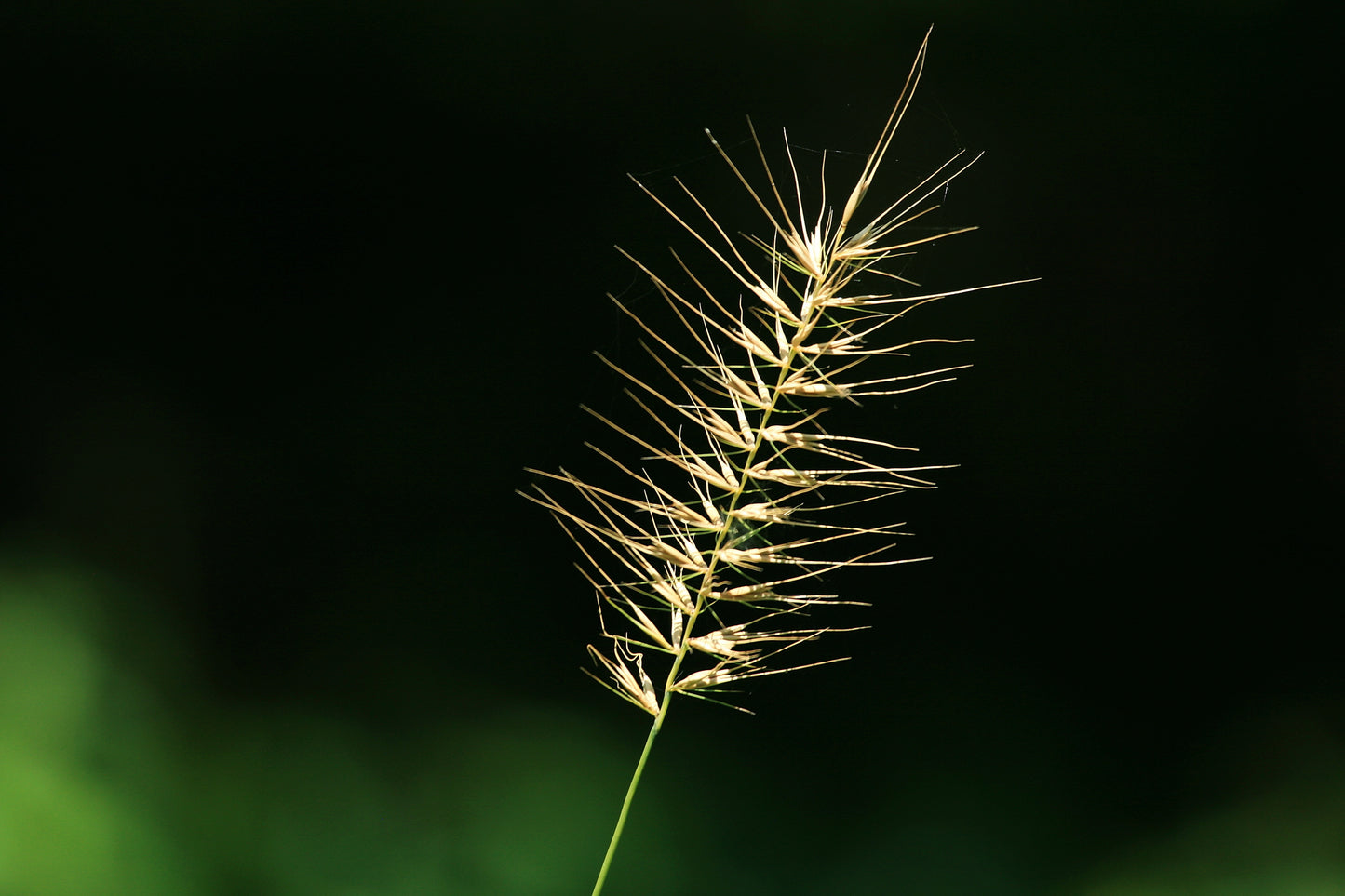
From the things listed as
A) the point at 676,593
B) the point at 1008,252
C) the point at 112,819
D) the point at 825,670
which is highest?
the point at 1008,252

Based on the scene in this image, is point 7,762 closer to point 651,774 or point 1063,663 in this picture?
point 651,774

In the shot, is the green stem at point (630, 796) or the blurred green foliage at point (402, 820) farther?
the blurred green foliage at point (402, 820)

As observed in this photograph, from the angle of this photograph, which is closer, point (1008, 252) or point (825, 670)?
point (1008, 252)

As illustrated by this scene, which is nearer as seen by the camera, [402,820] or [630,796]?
[630,796]

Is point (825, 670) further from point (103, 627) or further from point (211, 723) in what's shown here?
point (103, 627)

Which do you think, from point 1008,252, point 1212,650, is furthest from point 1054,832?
point 1008,252

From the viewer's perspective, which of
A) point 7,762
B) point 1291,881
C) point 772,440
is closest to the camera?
point 772,440

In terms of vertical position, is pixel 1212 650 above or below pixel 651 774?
above

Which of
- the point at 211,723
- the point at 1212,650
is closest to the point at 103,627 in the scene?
the point at 211,723

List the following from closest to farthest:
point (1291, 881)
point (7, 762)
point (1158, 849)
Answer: point (7, 762), point (1291, 881), point (1158, 849)

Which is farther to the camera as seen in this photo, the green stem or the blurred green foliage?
the blurred green foliage
